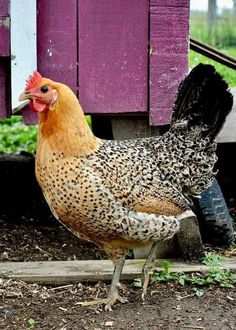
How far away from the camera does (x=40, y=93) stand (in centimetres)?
422

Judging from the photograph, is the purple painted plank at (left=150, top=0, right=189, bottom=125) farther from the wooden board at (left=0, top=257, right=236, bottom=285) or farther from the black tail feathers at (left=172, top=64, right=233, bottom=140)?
the wooden board at (left=0, top=257, right=236, bottom=285)

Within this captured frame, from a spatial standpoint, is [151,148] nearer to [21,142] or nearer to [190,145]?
[190,145]

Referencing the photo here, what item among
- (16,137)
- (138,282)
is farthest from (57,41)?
(16,137)

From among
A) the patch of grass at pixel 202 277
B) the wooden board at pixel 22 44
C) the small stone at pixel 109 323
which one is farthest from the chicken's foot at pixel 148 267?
the wooden board at pixel 22 44

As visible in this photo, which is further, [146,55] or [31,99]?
[146,55]

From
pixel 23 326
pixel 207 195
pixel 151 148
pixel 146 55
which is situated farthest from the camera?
pixel 207 195

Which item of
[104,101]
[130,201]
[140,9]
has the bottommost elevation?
[130,201]

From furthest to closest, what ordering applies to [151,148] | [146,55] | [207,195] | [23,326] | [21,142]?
[21,142] < [207,195] < [146,55] < [151,148] < [23,326]

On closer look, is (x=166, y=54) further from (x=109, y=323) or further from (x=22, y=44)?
(x=109, y=323)

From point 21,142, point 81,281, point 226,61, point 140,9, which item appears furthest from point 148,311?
point 21,142

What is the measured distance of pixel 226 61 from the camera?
19.0 ft

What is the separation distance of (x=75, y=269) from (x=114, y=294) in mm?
471

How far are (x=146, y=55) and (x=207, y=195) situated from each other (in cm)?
109

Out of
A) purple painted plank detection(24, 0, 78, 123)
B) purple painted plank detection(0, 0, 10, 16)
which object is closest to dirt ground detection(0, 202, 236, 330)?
purple painted plank detection(24, 0, 78, 123)
